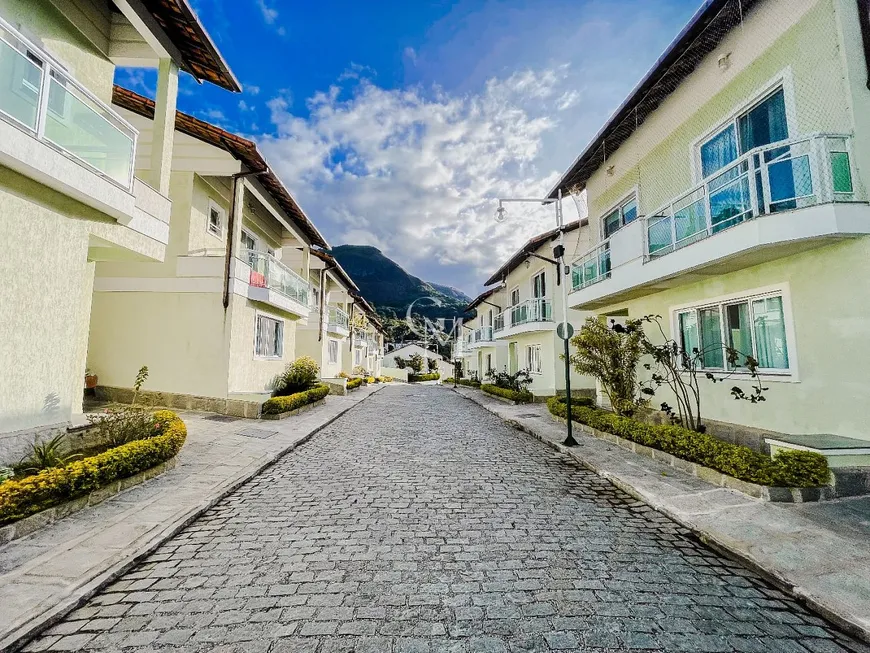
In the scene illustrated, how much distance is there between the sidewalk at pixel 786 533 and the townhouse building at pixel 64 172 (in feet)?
28.0

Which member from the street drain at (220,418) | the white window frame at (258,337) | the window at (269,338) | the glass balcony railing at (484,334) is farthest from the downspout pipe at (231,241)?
the glass balcony railing at (484,334)

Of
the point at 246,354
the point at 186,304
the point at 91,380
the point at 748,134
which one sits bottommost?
the point at 91,380

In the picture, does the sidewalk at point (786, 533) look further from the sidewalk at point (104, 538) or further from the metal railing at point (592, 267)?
the metal railing at point (592, 267)

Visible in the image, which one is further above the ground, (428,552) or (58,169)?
(58,169)

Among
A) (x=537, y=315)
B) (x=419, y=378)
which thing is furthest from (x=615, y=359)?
(x=419, y=378)

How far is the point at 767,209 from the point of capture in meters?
5.97

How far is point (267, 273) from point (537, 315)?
1125 cm

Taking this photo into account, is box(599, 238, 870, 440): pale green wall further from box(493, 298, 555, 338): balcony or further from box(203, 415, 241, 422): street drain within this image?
box(203, 415, 241, 422): street drain

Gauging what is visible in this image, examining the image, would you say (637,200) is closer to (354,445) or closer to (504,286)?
(354,445)

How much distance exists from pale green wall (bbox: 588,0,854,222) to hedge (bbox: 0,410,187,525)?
35.7 feet

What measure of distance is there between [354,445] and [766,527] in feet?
23.2

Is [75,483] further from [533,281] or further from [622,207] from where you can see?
[533,281]

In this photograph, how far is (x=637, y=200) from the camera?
10.8m

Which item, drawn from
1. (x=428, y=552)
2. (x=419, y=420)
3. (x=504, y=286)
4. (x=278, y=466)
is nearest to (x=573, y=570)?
(x=428, y=552)
